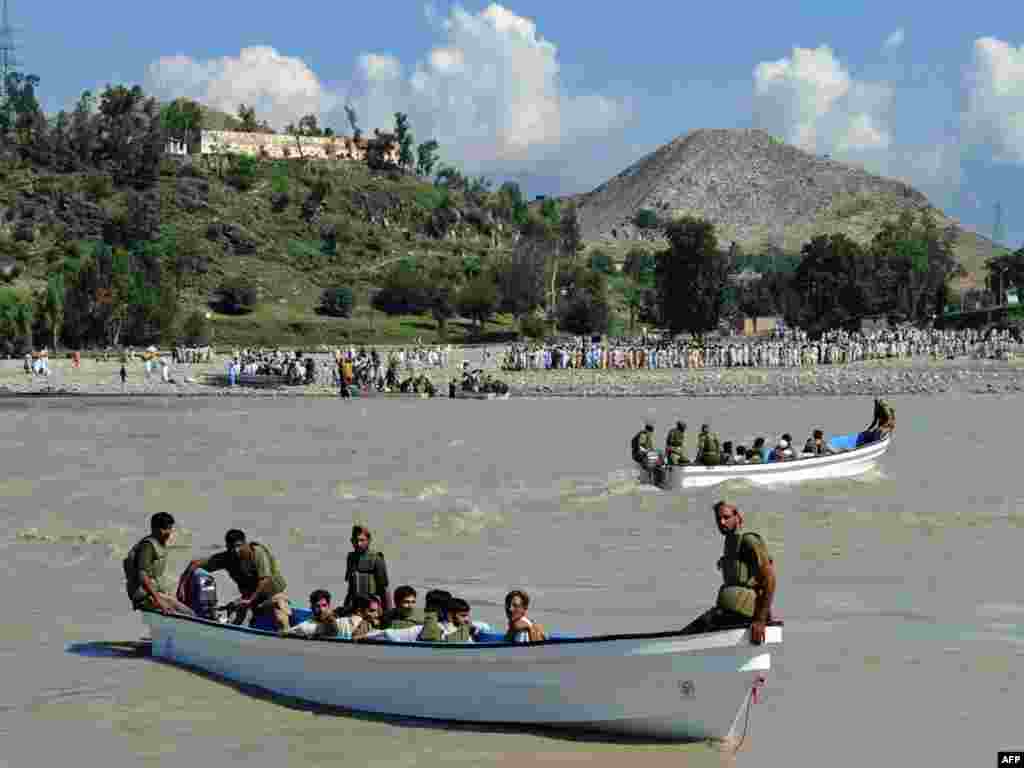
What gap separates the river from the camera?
14.3 m

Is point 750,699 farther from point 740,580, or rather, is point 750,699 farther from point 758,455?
point 758,455

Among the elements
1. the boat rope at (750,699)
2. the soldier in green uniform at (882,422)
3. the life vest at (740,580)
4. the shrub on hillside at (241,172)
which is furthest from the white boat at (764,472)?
the shrub on hillside at (241,172)

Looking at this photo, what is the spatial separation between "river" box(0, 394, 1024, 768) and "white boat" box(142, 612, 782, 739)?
0.23 metres

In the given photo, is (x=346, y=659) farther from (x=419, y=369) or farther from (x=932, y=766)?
(x=419, y=369)

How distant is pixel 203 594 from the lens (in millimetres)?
16891

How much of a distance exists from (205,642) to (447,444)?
28.8 meters

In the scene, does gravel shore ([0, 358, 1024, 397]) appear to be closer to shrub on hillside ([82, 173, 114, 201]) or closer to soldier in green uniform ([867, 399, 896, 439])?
soldier in green uniform ([867, 399, 896, 439])

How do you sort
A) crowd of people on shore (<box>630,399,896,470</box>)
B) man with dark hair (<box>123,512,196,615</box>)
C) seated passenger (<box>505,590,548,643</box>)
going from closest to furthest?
seated passenger (<box>505,590,548,643</box>)
man with dark hair (<box>123,512,196,615</box>)
crowd of people on shore (<box>630,399,896,470</box>)

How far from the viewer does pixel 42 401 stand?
6831 cm

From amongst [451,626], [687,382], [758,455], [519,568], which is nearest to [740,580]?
[451,626]

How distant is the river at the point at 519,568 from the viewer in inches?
563

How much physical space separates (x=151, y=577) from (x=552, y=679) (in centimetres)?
536

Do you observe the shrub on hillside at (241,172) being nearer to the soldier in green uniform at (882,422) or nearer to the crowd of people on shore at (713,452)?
the soldier in green uniform at (882,422)

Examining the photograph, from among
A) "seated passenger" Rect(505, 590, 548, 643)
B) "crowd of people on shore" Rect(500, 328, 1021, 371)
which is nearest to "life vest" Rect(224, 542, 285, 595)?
"seated passenger" Rect(505, 590, 548, 643)
